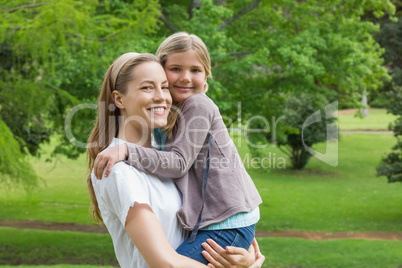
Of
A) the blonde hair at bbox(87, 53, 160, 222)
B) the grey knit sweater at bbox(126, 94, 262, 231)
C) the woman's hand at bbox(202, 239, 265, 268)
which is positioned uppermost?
the blonde hair at bbox(87, 53, 160, 222)

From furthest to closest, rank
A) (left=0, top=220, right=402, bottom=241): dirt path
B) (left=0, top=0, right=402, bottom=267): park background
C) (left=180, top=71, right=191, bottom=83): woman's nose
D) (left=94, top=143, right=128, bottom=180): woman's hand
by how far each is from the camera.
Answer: (left=0, top=220, right=402, bottom=241): dirt path, (left=0, top=0, right=402, bottom=267): park background, (left=180, top=71, right=191, bottom=83): woman's nose, (left=94, top=143, right=128, bottom=180): woman's hand

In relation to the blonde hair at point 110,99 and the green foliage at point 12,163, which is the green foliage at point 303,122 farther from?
the blonde hair at point 110,99

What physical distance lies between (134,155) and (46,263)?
10.5 metres

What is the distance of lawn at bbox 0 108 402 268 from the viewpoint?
1141cm

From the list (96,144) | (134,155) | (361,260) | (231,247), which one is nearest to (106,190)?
(134,155)

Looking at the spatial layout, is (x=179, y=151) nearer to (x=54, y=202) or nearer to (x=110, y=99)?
(x=110, y=99)

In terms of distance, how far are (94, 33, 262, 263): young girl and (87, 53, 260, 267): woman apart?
0.05 meters

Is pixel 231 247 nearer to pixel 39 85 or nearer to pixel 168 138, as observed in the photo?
pixel 168 138

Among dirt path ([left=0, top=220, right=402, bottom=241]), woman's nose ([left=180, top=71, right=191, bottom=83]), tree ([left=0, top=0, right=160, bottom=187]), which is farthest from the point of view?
dirt path ([left=0, top=220, right=402, bottom=241])

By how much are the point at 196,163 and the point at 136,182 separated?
11.7 inches

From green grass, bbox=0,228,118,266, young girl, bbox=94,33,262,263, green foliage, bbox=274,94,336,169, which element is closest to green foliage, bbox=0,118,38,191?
green grass, bbox=0,228,118,266

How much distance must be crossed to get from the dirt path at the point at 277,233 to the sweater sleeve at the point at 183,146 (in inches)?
474

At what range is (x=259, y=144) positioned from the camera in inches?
530

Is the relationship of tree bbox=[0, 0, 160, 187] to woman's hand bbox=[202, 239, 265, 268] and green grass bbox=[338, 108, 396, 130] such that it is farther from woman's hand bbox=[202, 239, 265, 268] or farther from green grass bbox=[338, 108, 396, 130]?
green grass bbox=[338, 108, 396, 130]
